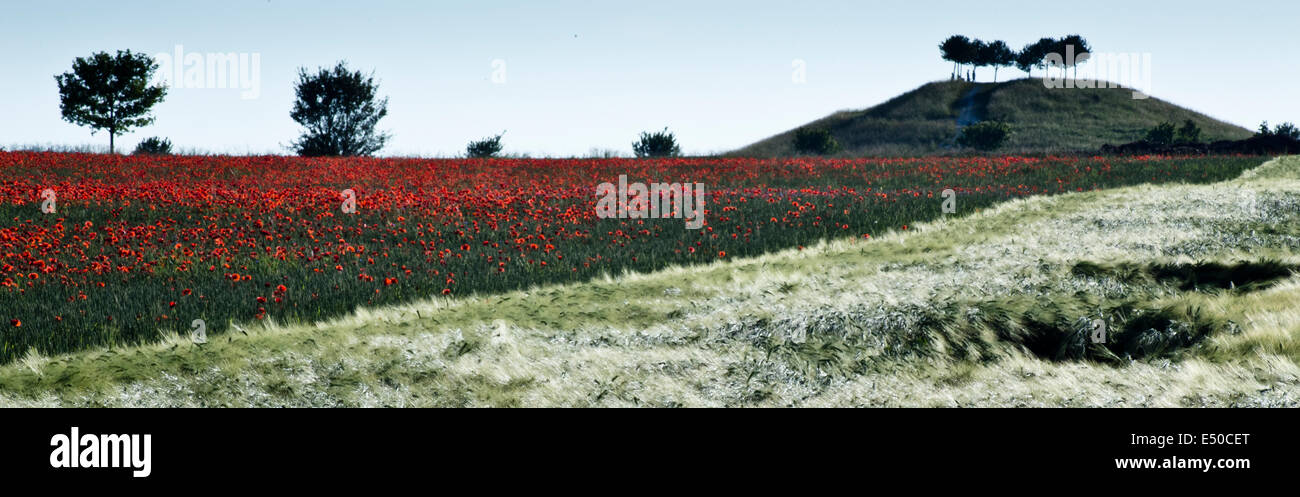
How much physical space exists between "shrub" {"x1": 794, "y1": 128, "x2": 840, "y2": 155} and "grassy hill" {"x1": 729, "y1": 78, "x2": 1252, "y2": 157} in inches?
65.8

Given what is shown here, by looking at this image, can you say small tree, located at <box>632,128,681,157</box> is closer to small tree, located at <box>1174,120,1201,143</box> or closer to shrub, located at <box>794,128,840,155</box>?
shrub, located at <box>794,128,840,155</box>

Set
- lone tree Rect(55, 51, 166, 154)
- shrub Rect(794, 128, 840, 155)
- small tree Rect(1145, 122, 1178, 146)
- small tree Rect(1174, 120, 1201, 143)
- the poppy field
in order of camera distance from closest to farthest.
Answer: the poppy field → lone tree Rect(55, 51, 166, 154) → small tree Rect(1145, 122, 1178, 146) → small tree Rect(1174, 120, 1201, 143) → shrub Rect(794, 128, 840, 155)

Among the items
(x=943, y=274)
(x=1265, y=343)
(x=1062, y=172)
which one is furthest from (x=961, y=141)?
(x=1265, y=343)

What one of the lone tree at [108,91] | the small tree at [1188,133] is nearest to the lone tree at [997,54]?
the small tree at [1188,133]

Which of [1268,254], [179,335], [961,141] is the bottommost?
[179,335]

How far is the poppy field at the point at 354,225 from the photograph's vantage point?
1088 centimetres

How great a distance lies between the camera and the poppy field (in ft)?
35.7

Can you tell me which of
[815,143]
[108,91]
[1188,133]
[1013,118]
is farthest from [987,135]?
[108,91]

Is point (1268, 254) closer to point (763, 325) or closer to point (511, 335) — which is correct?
point (763, 325)

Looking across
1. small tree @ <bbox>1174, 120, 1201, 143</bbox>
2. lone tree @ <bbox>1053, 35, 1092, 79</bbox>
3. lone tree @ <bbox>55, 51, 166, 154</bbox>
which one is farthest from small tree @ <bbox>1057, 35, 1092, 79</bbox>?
lone tree @ <bbox>55, 51, 166, 154</bbox>

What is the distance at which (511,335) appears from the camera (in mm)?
8008

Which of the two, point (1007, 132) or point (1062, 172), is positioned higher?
point (1007, 132)

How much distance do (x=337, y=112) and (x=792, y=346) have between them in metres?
40.1

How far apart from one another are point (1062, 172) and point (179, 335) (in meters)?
24.7
